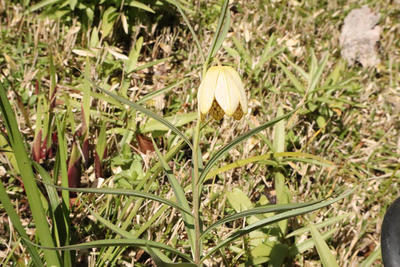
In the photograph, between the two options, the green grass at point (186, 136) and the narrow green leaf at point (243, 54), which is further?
the narrow green leaf at point (243, 54)

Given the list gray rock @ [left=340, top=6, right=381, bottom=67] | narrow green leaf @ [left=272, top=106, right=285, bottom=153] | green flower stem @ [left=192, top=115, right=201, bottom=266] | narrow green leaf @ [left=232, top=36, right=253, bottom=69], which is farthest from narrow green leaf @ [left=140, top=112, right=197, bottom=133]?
gray rock @ [left=340, top=6, right=381, bottom=67]

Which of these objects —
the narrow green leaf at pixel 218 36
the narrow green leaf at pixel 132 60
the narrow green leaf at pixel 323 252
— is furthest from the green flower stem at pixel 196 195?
the narrow green leaf at pixel 132 60

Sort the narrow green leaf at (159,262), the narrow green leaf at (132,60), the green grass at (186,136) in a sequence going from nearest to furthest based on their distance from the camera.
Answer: the narrow green leaf at (159,262), the green grass at (186,136), the narrow green leaf at (132,60)

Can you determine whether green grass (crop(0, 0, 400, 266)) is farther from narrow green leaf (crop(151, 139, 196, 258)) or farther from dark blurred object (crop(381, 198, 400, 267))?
dark blurred object (crop(381, 198, 400, 267))

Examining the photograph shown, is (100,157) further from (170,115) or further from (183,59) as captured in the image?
(183,59)

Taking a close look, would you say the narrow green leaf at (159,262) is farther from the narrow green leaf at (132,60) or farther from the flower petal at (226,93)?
the narrow green leaf at (132,60)

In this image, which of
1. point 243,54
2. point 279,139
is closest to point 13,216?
point 279,139

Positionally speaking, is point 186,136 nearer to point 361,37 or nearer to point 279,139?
point 279,139
